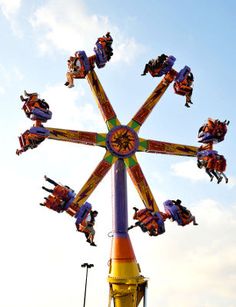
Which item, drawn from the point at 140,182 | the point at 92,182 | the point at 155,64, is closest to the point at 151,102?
the point at 155,64

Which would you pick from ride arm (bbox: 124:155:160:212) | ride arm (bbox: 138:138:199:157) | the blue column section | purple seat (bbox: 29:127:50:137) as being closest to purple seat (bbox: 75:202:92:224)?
the blue column section

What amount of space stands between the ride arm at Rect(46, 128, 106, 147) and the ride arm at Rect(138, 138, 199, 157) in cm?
190

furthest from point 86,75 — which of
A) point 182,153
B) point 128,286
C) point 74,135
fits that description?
point 128,286

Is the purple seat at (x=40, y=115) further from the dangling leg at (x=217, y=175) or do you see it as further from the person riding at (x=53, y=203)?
the dangling leg at (x=217, y=175)

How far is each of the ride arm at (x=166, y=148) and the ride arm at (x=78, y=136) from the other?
6.25ft

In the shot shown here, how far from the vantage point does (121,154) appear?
21.2 meters

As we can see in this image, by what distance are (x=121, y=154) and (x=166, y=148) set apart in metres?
2.38

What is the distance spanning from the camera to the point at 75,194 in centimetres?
1975

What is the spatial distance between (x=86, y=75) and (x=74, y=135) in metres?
3.11

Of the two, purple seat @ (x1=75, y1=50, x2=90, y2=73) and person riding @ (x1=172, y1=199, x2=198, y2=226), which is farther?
purple seat @ (x1=75, y1=50, x2=90, y2=73)

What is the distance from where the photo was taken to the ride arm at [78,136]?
20.6m

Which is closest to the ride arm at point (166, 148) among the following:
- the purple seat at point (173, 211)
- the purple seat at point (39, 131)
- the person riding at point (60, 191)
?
the purple seat at point (173, 211)

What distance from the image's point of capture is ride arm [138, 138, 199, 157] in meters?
22.1

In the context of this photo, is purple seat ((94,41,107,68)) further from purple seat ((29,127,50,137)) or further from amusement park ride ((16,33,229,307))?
purple seat ((29,127,50,137))
